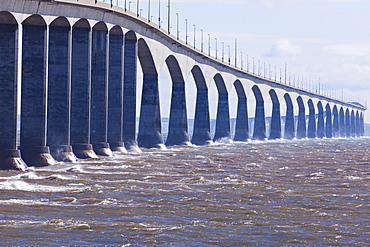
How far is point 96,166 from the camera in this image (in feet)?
125

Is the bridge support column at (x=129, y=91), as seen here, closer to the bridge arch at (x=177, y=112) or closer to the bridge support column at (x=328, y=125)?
the bridge arch at (x=177, y=112)

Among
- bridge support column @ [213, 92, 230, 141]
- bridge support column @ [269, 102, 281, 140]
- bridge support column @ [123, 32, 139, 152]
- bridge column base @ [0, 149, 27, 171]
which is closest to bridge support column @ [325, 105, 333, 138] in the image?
bridge support column @ [269, 102, 281, 140]

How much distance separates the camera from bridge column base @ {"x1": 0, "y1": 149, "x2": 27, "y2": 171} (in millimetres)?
34594

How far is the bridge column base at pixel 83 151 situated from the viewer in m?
44.8

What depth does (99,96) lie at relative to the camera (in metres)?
48.4

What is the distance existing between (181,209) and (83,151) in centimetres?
2581

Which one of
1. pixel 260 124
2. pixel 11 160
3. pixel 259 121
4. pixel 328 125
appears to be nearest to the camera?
pixel 11 160

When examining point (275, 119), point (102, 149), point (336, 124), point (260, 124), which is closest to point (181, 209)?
point (102, 149)

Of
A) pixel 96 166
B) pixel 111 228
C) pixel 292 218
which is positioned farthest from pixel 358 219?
pixel 96 166

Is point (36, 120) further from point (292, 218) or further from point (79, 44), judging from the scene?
point (292, 218)

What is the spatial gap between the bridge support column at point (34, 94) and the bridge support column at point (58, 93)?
245cm

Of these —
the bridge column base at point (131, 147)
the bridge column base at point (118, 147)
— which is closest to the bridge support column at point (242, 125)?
the bridge column base at point (131, 147)

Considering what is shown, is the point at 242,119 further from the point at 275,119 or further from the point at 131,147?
the point at 131,147

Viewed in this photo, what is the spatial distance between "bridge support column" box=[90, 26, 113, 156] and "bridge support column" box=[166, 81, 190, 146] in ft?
93.1
